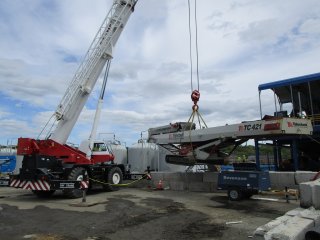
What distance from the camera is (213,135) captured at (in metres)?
15.8

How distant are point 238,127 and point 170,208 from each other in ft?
15.5

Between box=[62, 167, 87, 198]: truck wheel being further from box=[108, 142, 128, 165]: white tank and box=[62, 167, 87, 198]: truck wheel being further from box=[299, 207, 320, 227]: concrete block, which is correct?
box=[299, 207, 320, 227]: concrete block

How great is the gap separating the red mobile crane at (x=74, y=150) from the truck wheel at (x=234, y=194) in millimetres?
5936

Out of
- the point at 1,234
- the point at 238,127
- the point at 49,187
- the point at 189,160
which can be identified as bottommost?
the point at 1,234

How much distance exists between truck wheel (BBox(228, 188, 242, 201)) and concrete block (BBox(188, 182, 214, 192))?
125 inches

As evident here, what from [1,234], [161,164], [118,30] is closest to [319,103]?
[161,164]

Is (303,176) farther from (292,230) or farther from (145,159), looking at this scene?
(145,159)

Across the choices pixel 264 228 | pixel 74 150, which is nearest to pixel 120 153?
pixel 74 150

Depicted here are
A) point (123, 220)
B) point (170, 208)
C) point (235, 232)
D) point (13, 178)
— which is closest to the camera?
point (235, 232)

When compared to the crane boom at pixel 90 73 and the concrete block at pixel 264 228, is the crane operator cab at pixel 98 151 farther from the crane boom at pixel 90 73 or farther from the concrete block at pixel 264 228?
the concrete block at pixel 264 228

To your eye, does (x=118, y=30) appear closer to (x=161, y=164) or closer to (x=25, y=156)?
(x=25, y=156)

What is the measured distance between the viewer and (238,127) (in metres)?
15.1

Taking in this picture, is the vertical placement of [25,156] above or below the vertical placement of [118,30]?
below

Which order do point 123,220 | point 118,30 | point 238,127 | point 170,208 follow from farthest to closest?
point 118,30
point 238,127
point 170,208
point 123,220
